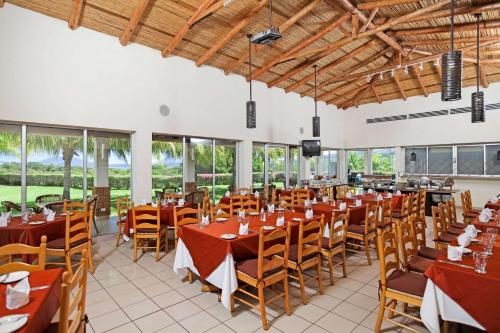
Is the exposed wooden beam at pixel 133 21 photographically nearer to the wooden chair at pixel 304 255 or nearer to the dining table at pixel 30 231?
the dining table at pixel 30 231

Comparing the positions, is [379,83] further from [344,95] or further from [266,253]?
[266,253]

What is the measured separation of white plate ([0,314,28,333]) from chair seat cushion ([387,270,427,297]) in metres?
2.72

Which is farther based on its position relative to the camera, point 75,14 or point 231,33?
point 231,33

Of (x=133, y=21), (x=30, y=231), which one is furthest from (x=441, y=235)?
(x=133, y=21)

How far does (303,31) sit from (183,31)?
114 inches

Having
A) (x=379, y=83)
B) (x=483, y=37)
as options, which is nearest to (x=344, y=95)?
(x=379, y=83)

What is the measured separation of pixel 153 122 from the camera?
6.79 metres

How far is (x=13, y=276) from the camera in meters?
2.06

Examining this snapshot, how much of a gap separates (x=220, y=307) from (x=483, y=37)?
833 cm

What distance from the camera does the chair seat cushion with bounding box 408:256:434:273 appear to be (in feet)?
9.39

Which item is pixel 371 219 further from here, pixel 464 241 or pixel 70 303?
pixel 70 303

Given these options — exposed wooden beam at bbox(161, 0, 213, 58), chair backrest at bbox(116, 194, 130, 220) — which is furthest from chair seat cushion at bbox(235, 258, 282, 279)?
exposed wooden beam at bbox(161, 0, 213, 58)

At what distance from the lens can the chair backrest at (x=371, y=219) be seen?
4.44 m

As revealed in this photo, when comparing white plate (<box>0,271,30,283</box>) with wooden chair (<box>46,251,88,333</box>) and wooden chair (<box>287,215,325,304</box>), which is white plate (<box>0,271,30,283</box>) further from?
wooden chair (<box>287,215,325,304</box>)
